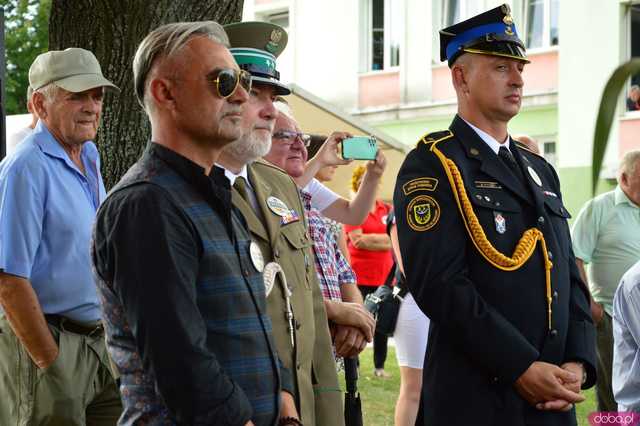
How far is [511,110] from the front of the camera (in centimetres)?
384

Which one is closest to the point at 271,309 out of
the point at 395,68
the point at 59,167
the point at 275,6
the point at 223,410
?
the point at 223,410

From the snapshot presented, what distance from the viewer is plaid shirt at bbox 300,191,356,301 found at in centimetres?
405

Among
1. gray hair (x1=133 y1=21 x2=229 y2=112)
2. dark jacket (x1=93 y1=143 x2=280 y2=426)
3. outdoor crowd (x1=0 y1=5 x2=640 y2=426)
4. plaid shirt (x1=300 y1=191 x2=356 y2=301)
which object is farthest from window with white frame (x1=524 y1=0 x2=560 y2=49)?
dark jacket (x1=93 y1=143 x2=280 y2=426)

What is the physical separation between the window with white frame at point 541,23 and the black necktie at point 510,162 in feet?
64.1

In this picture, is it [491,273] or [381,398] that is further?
[381,398]

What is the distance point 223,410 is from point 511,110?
191 cm

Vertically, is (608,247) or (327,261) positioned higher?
(327,261)

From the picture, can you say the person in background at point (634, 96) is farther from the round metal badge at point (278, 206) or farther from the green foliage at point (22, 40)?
the green foliage at point (22, 40)

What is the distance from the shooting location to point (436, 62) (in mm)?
24797

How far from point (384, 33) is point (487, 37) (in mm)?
22484

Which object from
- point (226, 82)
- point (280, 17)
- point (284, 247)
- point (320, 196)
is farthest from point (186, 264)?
point (280, 17)

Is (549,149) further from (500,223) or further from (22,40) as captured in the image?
(500,223)

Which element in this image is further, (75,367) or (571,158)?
(571,158)

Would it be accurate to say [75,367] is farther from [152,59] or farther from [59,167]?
[152,59]
